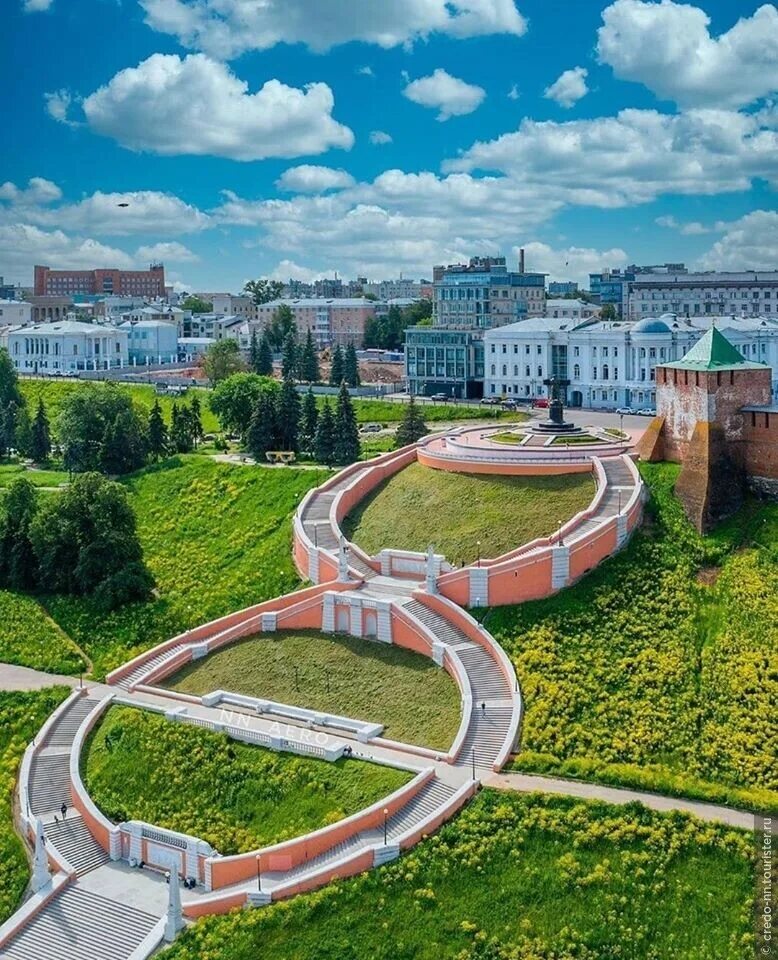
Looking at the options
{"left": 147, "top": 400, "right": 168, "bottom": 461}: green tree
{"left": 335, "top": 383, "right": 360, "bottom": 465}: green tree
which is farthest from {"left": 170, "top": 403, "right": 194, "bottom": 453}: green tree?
{"left": 335, "top": 383, "right": 360, "bottom": 465}: green tree

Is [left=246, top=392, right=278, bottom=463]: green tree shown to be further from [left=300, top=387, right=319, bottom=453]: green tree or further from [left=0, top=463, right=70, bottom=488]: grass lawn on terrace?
[left=0, top=463, right=70, bottom=488]: grass lawn on terrace

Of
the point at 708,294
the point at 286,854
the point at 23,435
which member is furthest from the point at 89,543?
the point at 708,294

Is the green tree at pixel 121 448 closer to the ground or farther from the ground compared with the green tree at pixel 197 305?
closer to the ground

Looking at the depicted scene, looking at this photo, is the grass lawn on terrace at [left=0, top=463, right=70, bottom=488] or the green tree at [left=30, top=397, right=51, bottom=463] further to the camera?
the green tree at [left=30, top=397, right=51, bottom=463]

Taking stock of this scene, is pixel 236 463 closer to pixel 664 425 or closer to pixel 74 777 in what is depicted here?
pixel 664 425

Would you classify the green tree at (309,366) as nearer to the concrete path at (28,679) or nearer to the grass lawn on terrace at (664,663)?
the concrete path at (28,679)

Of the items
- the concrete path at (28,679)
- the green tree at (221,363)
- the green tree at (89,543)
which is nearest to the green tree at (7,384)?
the green tree at (221,363)
